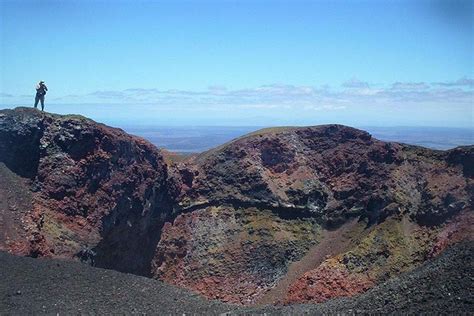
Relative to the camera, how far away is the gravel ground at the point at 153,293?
2944 cm

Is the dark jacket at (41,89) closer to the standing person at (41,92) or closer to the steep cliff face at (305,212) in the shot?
the standing person at (41,92)

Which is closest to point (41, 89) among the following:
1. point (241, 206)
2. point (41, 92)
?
point (41, 92)

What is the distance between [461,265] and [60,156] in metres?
33.7

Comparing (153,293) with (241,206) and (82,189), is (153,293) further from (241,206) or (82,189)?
(241,206)

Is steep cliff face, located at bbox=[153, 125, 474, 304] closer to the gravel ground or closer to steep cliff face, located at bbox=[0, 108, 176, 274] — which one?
steep cliff face, located at bbox=[0, 108, 176, 274]

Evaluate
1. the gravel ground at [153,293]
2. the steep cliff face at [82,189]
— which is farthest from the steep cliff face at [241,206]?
the gravel ground at [153,293]

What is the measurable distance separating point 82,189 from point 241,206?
16766 millimetres

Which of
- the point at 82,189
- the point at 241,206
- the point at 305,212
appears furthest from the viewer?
the point at 241,206

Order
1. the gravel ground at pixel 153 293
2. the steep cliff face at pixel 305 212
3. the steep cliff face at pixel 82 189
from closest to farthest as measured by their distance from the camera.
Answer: the gravel ground at pixel 153 293
the steep cliff face at pixel 82 189
the steep cliff face at pixel 305 212

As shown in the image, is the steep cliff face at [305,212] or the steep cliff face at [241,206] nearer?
the steep cliff face at [241,206]

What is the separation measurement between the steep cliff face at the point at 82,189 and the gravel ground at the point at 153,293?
24.2 feet

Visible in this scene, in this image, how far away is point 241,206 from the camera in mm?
56688

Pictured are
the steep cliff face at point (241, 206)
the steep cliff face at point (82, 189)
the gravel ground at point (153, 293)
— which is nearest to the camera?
the gravel ground at point (153, 293)

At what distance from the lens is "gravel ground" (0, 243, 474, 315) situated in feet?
96.6
